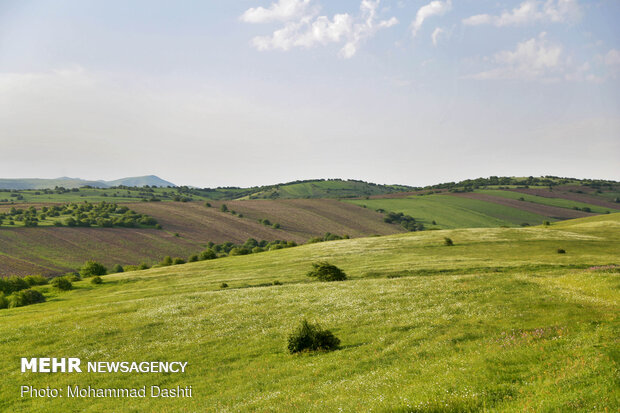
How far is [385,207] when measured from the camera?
184750mm

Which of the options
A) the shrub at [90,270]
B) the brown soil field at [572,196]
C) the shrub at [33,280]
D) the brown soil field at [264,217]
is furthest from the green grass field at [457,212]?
the shrub at [33,280]

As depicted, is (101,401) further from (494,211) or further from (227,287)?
(494,211)

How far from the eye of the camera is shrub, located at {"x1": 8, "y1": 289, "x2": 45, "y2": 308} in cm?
4579

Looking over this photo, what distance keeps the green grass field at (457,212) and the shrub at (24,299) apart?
134 meters

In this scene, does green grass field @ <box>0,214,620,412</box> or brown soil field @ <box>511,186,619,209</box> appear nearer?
green grass field @ <box>0,214,620,412</box>

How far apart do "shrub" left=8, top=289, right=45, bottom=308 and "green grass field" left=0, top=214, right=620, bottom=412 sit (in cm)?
164

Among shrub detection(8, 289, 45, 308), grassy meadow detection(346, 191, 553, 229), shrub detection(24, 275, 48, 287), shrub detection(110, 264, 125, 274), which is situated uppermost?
grassy meadow detection(346, 191, 553, 229)

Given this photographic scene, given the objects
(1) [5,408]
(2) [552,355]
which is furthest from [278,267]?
(2) [552,355]

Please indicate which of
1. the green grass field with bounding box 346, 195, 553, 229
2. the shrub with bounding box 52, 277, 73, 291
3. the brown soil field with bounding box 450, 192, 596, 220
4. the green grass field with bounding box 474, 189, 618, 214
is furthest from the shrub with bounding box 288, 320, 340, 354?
the green grass field with bounding box 474, 189, 618, 214

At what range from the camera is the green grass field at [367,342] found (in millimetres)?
11750

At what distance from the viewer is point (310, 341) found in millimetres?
21312

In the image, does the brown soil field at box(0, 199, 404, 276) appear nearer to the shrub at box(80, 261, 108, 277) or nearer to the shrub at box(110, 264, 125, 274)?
the shrub at box(110, 264, 125, 274)

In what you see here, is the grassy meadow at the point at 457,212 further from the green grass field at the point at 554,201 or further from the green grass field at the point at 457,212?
the green grass field at the point at 554,201

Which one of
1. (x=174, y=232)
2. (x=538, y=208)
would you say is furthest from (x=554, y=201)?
(x=174, y=232)
